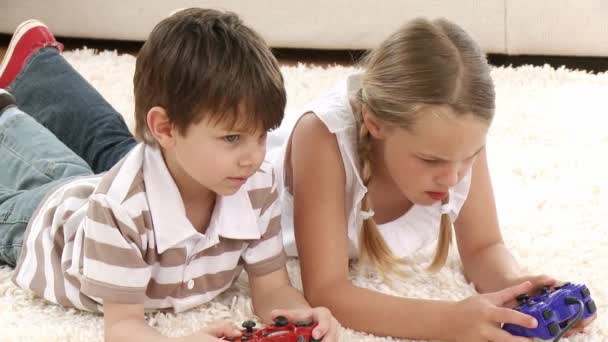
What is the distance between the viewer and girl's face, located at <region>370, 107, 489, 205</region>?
3.04 feet

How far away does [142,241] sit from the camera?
94 centimetres

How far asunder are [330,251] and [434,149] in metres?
0.18

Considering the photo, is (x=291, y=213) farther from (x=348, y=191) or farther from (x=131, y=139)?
(x=131, y=139)

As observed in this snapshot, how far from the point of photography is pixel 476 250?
1141 millimetres

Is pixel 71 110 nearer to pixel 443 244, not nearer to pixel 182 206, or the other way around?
pixel 182 206

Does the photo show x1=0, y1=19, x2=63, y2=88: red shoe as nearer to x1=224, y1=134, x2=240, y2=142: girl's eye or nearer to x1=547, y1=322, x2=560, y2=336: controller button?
x1=224, y1=134, x2=240, y2=142: girl's eye

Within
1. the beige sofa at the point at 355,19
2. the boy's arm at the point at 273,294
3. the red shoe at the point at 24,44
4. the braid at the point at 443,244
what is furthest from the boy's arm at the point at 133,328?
the beige sofa at the point at 355,19

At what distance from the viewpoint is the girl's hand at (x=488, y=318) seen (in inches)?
35.0

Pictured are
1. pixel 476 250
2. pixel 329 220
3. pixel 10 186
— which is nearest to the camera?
pixel 329 220

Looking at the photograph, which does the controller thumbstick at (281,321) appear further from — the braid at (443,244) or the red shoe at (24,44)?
the red shoe at (24,44)

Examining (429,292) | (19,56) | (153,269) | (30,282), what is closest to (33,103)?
(19,56)

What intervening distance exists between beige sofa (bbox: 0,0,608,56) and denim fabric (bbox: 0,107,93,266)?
910 millimetres

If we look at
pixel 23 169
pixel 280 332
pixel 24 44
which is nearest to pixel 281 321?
pixel 280 332

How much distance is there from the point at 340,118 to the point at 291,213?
0.18 metres
